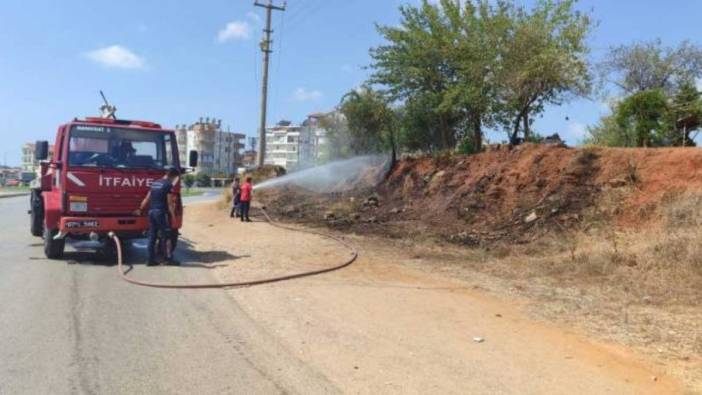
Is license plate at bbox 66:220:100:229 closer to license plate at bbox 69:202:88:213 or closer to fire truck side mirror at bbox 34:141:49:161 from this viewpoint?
license plate at bbox 69:202:88:213

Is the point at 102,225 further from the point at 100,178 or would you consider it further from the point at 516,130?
the point at 516,130

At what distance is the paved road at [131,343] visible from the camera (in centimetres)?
529

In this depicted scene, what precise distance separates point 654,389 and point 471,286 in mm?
4610

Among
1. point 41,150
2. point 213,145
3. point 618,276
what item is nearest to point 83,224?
point 41,150

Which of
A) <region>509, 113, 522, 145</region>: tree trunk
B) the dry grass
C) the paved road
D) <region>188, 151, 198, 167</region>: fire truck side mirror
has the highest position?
<region>509, 113, 522, 145</region>: tree trunk

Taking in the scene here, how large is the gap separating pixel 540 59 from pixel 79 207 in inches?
587

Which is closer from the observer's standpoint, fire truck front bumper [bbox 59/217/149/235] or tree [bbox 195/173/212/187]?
fire truck front bumper [bbox 59/217/149/235]

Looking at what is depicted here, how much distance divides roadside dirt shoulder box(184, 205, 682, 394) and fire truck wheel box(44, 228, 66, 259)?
3522 millimetres

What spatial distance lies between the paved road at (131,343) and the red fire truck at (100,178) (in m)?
1.67

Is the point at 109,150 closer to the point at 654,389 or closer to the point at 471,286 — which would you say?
the point at 471,286

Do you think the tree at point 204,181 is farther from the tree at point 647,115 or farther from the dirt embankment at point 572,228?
the tree at point 647,115

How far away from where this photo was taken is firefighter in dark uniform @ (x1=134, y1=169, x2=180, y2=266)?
449 inches

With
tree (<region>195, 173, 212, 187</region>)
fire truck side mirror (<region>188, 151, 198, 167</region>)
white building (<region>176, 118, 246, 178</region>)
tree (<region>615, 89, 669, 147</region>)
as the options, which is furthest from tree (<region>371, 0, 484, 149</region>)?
white building (<region>176, 118, 246, 178</region>)

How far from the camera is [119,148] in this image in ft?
40.7
